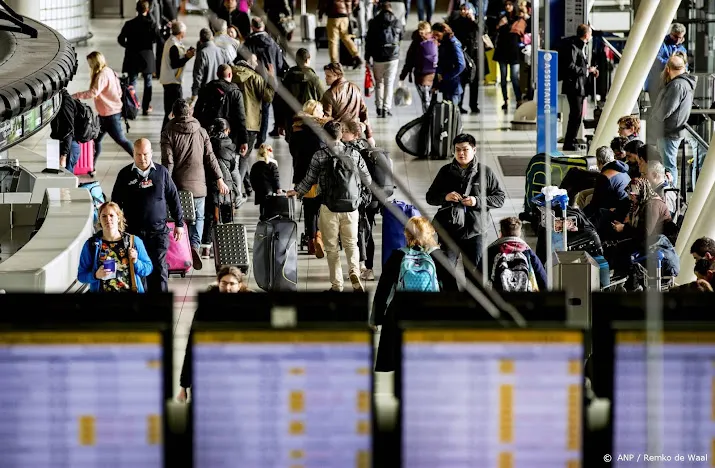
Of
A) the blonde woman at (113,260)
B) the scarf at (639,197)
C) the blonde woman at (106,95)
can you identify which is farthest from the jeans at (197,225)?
the blonde woman at (106,95)

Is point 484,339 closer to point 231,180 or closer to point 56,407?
point 56,407

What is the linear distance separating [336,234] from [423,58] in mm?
8763

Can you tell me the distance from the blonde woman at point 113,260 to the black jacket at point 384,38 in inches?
464

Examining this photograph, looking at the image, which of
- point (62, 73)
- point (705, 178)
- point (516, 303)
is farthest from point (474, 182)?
point (516, 303)

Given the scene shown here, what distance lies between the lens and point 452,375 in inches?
188

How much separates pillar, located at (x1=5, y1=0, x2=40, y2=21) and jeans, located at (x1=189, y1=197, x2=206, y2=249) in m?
13.1

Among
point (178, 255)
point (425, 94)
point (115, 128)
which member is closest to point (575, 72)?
point (425, 94)

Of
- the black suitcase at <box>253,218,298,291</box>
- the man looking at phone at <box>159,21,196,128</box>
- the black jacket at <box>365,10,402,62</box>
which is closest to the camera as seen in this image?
the black suitcase at <box>253,218,298,291</box>

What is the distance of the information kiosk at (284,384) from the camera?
4785 mm

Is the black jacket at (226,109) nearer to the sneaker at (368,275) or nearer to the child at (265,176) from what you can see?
the child at (265,176)

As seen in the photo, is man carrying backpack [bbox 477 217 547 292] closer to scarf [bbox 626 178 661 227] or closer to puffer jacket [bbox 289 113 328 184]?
scarf [bbox 626 178 661 227]

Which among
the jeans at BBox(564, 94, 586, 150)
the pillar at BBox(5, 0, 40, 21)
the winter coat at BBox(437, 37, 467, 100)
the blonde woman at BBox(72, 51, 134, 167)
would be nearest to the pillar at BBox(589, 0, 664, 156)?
the jeans at BBox(564, 94, 586, 150)

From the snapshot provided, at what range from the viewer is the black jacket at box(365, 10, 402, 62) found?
21475 millimetres

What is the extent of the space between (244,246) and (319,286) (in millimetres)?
864
